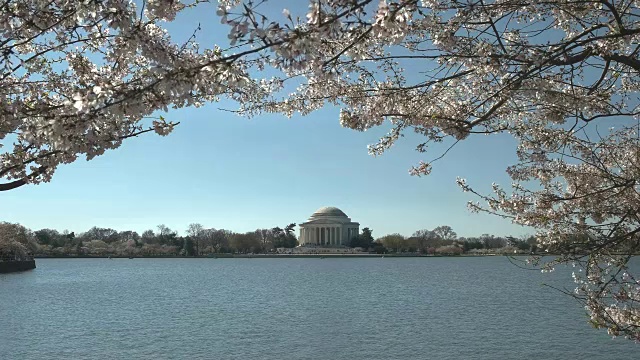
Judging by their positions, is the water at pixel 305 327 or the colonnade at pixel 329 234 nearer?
the water at pixel 305 327

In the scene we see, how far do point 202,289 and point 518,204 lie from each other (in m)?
39.6

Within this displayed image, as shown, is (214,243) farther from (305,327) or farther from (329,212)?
(305,327)

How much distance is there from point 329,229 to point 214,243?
31478 millimetres

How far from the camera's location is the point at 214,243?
148 metres

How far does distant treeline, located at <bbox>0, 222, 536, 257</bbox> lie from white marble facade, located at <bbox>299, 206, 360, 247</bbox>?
3.92m

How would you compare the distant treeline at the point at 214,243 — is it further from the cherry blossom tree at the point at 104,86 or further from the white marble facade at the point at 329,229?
the cherry blossom tree at the point at 104,86

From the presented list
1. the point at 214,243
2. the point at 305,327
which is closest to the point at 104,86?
the point at 305,327

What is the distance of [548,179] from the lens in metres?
7.35

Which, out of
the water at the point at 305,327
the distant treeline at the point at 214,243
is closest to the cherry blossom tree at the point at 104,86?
the water at the point at 305,327

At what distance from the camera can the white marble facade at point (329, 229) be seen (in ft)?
497

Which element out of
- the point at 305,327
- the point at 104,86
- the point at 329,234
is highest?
the point at 329,234

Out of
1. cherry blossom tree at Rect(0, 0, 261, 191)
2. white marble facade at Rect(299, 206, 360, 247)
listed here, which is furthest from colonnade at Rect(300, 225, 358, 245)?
cherry blossom tree at Rect(0, 0, 261, 191)

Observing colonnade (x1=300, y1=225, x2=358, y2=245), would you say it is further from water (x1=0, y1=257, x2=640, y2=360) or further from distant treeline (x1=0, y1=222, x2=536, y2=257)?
water (x1=0, y1=257, x2=640, y2=360)

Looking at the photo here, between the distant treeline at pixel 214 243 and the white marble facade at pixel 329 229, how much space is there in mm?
3919
